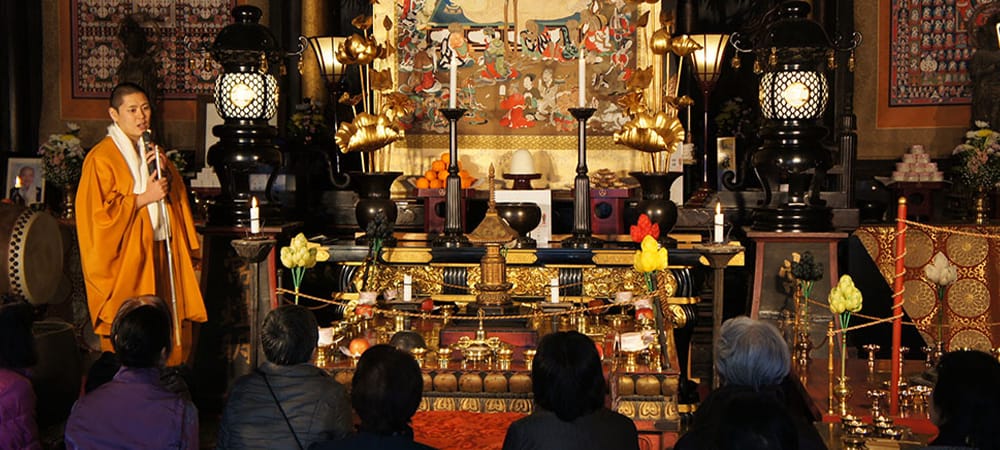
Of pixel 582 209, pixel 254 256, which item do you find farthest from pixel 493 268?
pixel 582 209

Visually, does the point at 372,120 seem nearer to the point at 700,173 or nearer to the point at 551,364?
the point at 700,173

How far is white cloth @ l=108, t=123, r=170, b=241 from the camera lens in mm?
5688

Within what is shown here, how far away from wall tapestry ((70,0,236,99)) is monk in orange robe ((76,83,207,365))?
15.4ft

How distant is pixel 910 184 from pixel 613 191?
134 inches

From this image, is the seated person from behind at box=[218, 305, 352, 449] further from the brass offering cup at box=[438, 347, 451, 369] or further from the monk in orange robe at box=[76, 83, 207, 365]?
the monk in orange robe at box=[76, 83, 207, 365]

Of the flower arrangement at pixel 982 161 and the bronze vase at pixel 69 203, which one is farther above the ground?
the flower arrangement at pixel 982 161

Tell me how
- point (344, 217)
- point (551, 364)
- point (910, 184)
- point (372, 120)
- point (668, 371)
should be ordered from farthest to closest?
point (910, 184), point (344, 217), point (372, 120), point (668, 371), point (551, 364)

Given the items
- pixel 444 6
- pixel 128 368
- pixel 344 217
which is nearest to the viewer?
pixel 128 368

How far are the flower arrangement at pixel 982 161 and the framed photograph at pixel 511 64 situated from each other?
2523 millimetres

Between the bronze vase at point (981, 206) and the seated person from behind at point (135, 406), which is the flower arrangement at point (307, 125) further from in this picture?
the seated person from behind at point (135, 406)

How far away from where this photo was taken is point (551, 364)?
3.05 m

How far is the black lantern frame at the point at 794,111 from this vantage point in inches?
238

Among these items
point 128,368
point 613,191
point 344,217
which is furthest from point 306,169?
point 128,368

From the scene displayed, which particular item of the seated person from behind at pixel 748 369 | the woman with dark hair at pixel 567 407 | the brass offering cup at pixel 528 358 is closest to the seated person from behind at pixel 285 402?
the woman with dark hair at pixel 567 407
